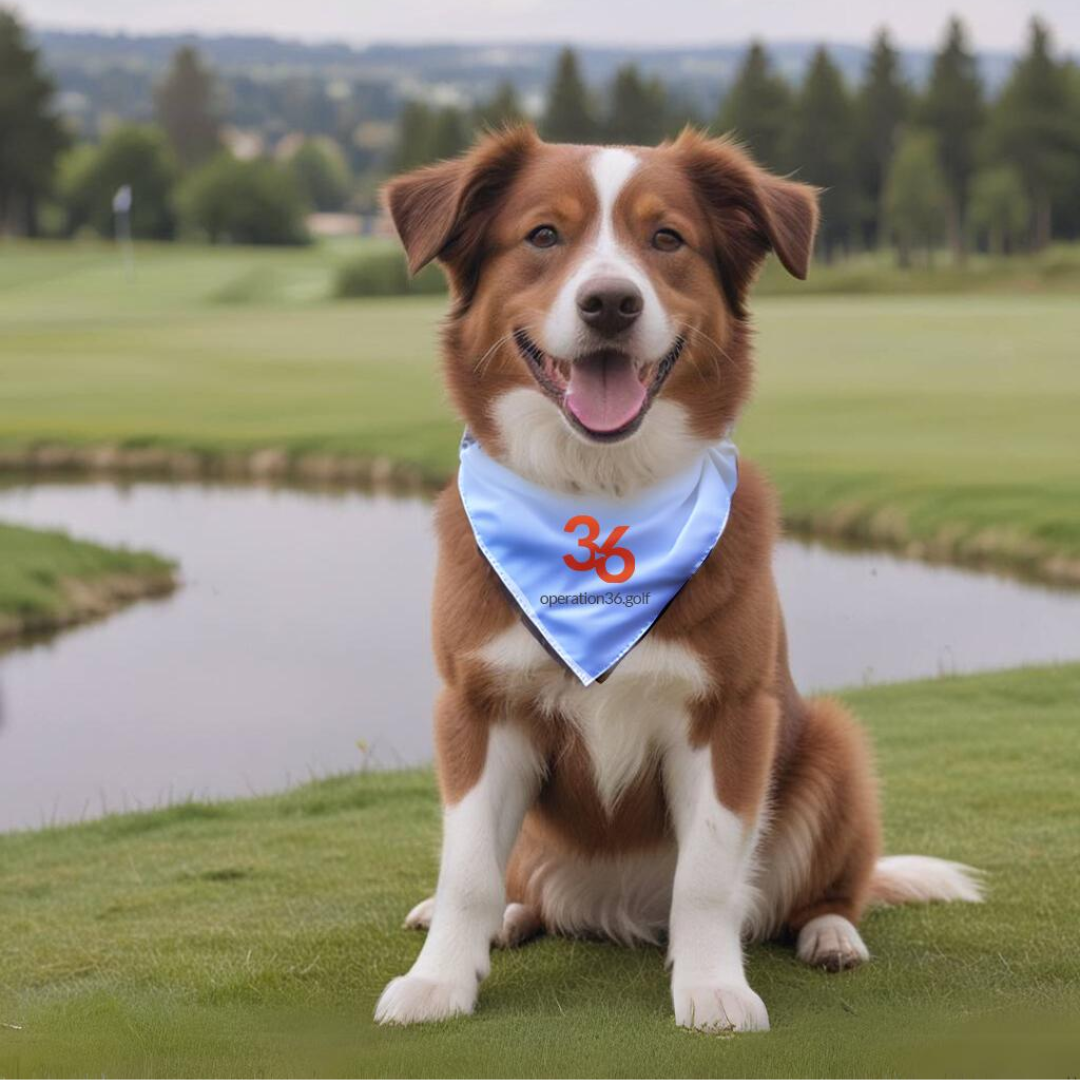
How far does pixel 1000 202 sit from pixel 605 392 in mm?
77359

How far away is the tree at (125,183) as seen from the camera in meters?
96.6

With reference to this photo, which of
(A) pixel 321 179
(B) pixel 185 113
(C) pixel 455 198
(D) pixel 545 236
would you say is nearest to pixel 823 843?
(D) pixel 545 236

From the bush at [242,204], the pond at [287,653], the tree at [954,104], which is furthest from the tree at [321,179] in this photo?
the pond at [287,653]

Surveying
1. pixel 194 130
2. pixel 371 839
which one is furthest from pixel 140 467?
pixel 194 130

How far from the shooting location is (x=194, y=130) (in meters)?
128

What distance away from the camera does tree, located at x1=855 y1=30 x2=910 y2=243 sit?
82625 mm

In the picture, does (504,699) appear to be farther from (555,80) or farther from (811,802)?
(555,80)

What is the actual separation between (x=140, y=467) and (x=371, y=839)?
1803 centimetres

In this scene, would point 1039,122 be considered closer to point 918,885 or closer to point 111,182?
point 111,182

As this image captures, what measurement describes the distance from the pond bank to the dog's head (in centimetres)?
1195

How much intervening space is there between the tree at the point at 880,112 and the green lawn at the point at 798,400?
33.9 m

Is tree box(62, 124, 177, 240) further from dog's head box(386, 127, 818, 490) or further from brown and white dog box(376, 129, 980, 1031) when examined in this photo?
brown and white dog box(376, 129, 980, 1031)

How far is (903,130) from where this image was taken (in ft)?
272

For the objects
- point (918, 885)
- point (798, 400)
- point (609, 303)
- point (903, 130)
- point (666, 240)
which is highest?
point (666, 240)
